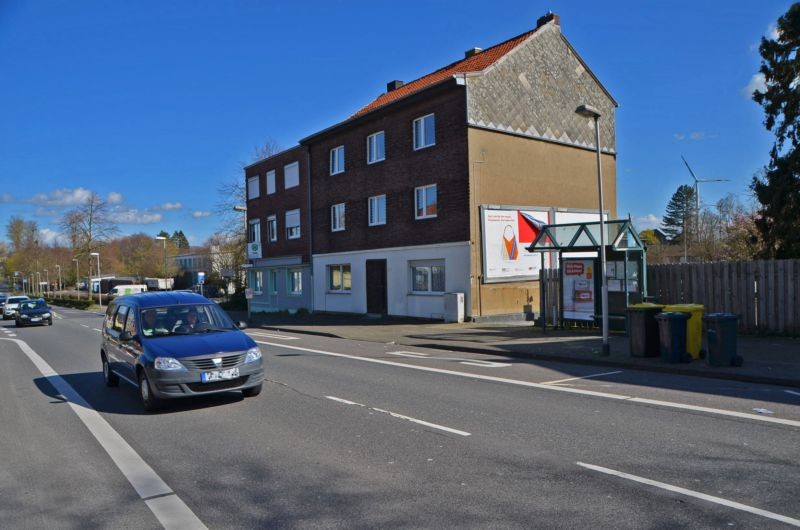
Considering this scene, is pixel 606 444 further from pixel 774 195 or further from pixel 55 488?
pixel 774 195

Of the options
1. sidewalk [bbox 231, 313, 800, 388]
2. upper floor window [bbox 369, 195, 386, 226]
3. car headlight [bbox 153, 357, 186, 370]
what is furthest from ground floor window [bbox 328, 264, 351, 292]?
car headlight [bbox 153, 357, 186, 370]

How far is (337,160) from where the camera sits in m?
30.5

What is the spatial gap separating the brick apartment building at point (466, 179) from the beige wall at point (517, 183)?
0.17 feet

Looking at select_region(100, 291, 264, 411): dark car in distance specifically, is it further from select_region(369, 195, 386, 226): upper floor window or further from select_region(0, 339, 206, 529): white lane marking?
select_region(369, 195, 386, 226): upper floor window

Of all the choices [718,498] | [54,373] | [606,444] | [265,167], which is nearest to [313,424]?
[606,444]

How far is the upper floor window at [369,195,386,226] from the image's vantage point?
2714cm

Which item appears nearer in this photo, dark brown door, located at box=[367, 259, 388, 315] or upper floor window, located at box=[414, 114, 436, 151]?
upper floor window, located at box=[414, 114, 436, 151]

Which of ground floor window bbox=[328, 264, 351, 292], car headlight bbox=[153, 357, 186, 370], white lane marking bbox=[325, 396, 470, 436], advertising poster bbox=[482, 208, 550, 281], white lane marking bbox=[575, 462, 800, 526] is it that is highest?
advertising poster bbox=[482, 208, 550, 281]

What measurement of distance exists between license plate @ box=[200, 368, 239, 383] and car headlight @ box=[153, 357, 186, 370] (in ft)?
0.97

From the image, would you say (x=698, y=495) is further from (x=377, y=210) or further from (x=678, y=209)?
(x=678, y=209)

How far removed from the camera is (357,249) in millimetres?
28641

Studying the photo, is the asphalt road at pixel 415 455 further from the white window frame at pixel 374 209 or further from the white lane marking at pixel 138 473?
the white window frame at pixel 374 209

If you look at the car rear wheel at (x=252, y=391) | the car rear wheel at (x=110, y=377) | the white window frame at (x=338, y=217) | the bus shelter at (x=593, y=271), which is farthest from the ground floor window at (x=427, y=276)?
the car rear wheel at (x=252, y=391)

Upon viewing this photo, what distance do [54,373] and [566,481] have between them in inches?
472
